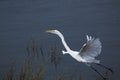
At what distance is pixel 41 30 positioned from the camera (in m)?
3.00

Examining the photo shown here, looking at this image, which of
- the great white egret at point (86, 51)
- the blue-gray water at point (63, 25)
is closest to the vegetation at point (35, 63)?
the blue-gray water at point (63, 25)

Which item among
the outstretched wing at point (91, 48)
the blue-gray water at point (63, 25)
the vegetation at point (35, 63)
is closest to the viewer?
the outstretched wing at point (91, 48)

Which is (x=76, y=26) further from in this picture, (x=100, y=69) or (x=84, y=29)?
(x=100, y=69)

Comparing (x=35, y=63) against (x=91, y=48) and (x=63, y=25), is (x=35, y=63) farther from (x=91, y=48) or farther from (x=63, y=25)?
(x=91, y=48)

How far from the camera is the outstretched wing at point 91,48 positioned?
5.98ft

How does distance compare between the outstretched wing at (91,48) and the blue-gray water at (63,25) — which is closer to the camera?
the outstretched wing at (91,48)

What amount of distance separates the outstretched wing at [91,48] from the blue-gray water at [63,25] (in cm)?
82

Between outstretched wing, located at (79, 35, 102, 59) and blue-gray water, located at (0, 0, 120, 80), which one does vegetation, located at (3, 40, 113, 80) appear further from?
outstretched wing, located at (79, 35, 102, 59)

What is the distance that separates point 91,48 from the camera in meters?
1.86

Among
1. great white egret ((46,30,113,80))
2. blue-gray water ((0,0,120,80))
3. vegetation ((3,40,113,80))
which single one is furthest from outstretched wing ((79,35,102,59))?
blue-gray water ((0,0,120,80))

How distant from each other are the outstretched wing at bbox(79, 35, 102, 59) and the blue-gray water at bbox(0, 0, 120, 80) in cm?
82

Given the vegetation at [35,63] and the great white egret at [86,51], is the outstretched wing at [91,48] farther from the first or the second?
the vegetation at [35,63]

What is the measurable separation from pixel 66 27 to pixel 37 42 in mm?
299

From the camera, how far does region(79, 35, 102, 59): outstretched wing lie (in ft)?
5.98
